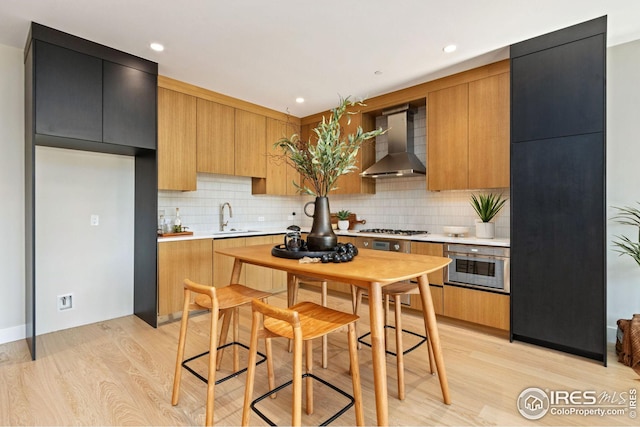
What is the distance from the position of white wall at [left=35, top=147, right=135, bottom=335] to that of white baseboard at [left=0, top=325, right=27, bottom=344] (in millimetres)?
119

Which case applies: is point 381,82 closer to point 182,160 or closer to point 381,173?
point 381,173

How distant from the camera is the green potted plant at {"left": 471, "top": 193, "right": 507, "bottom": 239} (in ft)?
10.9

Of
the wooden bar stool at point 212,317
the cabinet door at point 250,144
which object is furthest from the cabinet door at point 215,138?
the wooden bar stool at point 212,317

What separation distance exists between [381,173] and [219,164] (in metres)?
2.01

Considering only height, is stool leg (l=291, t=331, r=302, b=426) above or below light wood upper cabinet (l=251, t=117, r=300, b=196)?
below

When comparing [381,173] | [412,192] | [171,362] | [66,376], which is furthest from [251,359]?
[412,192]

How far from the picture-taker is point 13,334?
9.55ft

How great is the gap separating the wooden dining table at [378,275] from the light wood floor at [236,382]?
0.86ft

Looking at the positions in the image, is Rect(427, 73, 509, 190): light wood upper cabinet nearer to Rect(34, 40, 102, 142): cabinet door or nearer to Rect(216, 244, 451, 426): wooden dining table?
Rect(216, 244, 451, 426): wooden dining table

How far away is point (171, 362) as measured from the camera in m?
2.52

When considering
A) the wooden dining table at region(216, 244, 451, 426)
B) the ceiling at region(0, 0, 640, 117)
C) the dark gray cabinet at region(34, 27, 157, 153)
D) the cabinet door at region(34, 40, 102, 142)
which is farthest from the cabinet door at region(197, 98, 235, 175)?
the wooden dining table at region(216, 244, 451, 426)

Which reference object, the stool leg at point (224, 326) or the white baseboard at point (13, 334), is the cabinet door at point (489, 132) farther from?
the white baseboard at point (13, 334)

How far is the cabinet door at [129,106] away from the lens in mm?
2949

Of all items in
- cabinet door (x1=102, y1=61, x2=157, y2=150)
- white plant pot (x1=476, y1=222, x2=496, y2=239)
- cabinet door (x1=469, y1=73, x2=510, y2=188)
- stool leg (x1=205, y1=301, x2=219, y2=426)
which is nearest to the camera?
stool leg (x1=205, y1=301, x2=219, y2=426)
